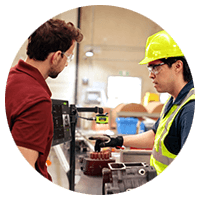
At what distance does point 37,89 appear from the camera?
68 centimetres

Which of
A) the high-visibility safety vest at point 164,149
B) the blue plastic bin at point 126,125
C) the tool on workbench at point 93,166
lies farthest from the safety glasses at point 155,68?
the tool on workbench at point 93,166

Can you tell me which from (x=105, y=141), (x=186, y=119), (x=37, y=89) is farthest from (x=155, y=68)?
(x=37, y=89)

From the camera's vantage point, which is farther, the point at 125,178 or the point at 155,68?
the point at 155,68

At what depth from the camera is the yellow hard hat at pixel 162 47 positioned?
3.42ft

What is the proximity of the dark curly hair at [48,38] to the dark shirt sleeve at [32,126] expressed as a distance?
0.27 m

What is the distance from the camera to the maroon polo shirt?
0.62 metres

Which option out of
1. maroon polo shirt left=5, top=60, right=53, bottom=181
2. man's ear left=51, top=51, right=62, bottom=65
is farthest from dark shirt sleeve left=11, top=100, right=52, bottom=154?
man's ear left=51, top=51, right=62, bottom=65

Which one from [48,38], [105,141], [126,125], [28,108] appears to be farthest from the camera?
[126,125]

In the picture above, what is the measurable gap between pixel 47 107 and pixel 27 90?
11 centimetres

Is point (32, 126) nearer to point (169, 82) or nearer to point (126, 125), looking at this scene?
point (169, 82)

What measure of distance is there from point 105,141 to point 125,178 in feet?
1.34

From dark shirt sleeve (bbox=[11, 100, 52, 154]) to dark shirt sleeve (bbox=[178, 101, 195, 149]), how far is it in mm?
660

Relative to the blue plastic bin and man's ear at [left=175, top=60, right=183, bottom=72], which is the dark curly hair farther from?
the blue plastic bin

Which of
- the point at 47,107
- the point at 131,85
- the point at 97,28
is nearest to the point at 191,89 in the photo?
the point at 131,85
